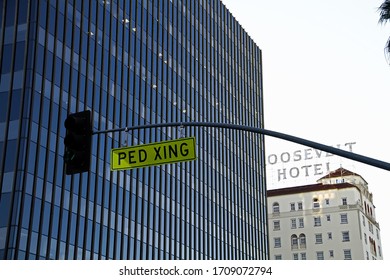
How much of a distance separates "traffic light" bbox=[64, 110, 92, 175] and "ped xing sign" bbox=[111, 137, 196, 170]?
1.66 metres

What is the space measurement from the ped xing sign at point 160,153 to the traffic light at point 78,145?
1664 mm

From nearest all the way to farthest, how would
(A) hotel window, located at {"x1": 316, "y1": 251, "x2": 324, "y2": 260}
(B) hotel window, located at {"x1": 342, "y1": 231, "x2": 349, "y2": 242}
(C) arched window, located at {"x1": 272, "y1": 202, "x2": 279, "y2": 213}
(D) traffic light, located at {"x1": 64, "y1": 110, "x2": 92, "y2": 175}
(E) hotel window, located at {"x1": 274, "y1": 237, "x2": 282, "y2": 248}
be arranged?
(D) traffic light, located at {"x1": 64, "y1": 110, "x2": 92, "y2": 175}
(B) hotel window, located at {"x1": 342, "y1": 231, "x2": 349, "y2": 242}
(A) hotel window, located at {"x1": 316, "y1": 251, "x2": 324, "y2": 260}
(E) hotel window, located at {"x1": 274, "y1": 237, "x2": 282, "y2": 248}
(C) arched window, located at {"x1": 272, "y1": 202, "x2": 279, "y2": 213}

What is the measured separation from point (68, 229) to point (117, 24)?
68.5 feet

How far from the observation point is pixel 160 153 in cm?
1428

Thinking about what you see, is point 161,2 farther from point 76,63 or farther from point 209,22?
point 76,63

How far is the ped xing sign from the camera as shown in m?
14.1

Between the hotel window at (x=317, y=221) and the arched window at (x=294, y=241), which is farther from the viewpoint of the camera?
the arched window at (x=294, y=241)

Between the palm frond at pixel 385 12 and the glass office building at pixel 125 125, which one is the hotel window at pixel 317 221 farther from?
the palm frond at pixel 385 12

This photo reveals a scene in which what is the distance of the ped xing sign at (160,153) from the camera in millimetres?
14141

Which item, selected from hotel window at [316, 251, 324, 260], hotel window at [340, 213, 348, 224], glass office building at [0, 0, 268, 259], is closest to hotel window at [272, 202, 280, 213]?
hotel window at [316, 251, 324, 260]

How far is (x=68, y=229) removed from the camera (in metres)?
45.0

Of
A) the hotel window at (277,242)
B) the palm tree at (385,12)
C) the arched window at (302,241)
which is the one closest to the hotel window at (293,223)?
the arched window at (302,241)

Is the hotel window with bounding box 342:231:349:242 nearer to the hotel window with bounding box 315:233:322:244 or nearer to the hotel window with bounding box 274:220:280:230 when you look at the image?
the hotel window with bounding box 315:233:322:244
